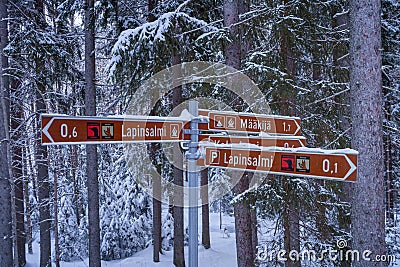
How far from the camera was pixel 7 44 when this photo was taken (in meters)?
10.2

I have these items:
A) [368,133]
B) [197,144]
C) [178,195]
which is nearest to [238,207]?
[368,133]

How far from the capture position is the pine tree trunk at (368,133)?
15.7 ft

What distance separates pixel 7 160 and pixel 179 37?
549cm

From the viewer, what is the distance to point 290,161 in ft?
11.6

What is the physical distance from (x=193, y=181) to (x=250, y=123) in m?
1.47

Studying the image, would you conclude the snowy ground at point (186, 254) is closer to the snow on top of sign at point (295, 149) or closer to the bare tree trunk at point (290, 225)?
the bare tree trunk at point (290, 225)

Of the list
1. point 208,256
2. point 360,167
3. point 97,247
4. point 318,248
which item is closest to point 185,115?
point 360,167

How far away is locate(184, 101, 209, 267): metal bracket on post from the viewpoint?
3.39 metres

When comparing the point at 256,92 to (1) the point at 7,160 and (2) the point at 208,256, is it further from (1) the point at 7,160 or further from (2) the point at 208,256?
(2) the point at 208,256

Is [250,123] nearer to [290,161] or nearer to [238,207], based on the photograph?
[290,161]

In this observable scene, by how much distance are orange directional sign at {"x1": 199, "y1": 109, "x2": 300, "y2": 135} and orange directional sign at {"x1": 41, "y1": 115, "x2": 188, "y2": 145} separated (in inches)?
26.4

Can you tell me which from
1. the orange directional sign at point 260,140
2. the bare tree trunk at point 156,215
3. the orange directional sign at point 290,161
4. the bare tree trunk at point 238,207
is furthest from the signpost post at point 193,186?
the bare tree trunk at point 156,215

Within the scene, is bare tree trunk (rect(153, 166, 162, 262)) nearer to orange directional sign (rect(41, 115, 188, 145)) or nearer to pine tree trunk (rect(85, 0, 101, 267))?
pine tree trunk (rect(85, 0, 101, 267))

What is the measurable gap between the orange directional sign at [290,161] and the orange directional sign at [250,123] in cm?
49
